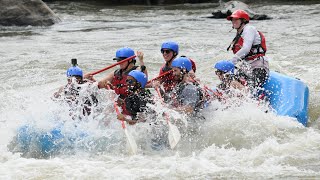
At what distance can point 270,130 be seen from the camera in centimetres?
704

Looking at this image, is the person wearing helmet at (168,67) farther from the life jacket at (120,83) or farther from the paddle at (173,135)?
the paddle at (173,135)

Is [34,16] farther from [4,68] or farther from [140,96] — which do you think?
[140,96]

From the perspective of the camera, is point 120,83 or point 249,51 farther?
point 249,51

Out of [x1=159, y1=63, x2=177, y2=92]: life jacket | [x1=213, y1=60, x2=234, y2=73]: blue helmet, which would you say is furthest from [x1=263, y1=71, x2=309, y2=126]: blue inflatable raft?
[x1=159, y1=63, x2=177, y2=92]: life jacket

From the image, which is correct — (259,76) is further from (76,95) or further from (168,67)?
(76,95)

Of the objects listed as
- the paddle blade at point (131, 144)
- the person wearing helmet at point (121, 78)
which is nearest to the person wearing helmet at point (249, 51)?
the person wearing helmet at point (121, 78)

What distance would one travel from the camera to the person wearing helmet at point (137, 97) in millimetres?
6758

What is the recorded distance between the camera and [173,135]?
6480 mm

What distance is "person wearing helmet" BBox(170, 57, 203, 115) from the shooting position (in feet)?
22.4

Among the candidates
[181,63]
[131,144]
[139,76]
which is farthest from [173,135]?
[181,63]

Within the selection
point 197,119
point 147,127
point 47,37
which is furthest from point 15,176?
point 47,37

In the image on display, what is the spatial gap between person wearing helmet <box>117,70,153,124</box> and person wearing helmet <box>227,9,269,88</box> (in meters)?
1.70

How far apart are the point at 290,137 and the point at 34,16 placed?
12.8 m

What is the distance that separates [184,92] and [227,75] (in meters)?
1.01
